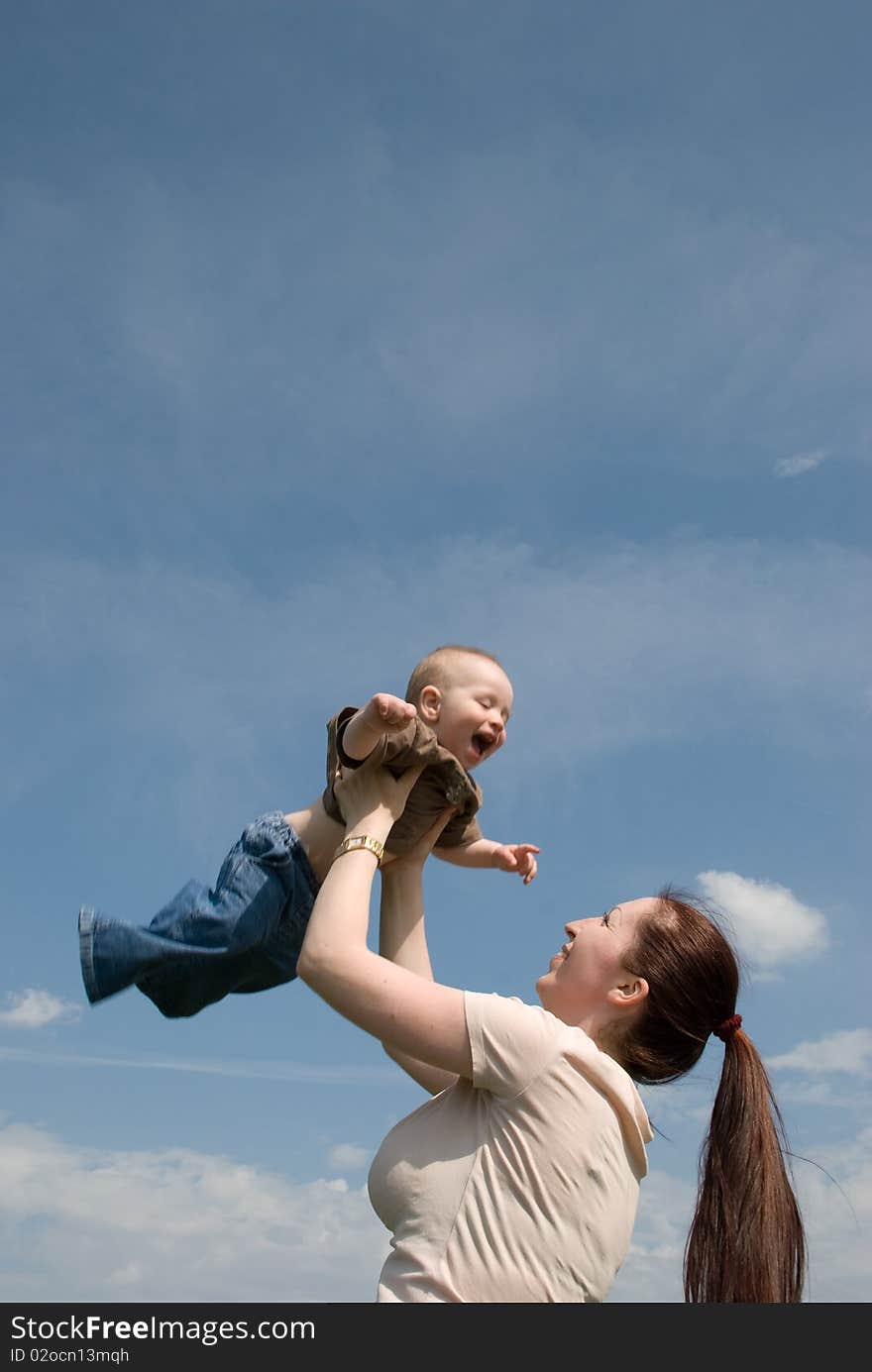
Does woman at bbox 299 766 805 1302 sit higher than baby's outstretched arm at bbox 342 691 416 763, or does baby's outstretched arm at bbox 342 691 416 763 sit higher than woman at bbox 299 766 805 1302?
baby's outstretched arm at bbox 342 691 416 763

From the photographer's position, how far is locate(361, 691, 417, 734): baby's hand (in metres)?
4.06

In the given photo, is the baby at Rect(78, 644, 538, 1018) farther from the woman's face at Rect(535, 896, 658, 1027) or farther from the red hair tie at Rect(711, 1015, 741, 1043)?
the red hair tie at Rect(711, 1015, 741, 1043)

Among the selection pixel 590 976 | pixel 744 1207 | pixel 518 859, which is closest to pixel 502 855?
pixel 518 859

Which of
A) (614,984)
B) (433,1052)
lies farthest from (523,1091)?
(614,984)

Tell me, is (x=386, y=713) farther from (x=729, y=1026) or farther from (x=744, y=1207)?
(x=744, y=1207)

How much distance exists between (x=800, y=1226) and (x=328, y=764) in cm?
242

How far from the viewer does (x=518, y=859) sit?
16.0 feet

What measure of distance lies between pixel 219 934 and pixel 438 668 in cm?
138

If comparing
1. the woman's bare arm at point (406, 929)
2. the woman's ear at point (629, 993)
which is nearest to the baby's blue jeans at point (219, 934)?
the woman's bare arm at point (406, 929)

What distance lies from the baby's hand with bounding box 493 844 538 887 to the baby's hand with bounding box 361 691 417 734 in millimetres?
969

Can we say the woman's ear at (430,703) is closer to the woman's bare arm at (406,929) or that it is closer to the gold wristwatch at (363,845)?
the woman's bare arm at (406,929)

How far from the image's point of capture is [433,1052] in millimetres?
3525

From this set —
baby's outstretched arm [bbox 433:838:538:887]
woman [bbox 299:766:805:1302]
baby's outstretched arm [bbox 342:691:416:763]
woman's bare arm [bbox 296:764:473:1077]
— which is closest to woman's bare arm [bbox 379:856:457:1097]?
woman [bbox 299:766:805:1302]
